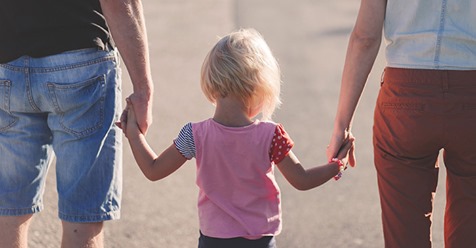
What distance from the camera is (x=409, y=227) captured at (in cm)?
418

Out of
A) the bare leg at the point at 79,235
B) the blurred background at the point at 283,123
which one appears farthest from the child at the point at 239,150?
the blurred background at the point at 283,123

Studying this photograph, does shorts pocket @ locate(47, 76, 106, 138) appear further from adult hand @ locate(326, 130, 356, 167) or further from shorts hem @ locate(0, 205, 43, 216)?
adult hand @ locate(326, 130, 356, 167)

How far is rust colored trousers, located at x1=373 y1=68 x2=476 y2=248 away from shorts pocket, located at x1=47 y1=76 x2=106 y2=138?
3.52ft

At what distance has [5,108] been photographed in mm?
4117

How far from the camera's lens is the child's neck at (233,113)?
3.92 meters

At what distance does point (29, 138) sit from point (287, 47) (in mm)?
8349

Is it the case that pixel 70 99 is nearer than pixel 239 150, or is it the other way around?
pixel 239 150

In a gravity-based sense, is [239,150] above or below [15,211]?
above

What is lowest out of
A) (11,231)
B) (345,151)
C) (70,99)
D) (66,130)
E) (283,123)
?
(283,123)

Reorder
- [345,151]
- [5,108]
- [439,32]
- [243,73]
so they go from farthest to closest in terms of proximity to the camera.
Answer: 1. [345,151]
2. [5,108]
3. [439,32]
4. [243,73]

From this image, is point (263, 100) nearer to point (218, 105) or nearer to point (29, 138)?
point (218, 105)

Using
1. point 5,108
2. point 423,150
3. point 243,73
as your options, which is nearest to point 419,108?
point 423,150

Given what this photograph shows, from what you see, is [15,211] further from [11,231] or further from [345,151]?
[345,151]

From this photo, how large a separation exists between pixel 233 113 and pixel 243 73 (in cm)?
16
